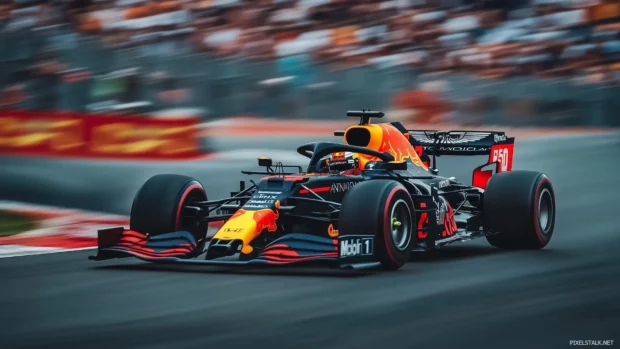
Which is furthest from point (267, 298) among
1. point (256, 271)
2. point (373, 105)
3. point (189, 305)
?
point (373, 105)

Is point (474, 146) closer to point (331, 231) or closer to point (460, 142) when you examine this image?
point (460, 142)

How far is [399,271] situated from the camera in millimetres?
8812

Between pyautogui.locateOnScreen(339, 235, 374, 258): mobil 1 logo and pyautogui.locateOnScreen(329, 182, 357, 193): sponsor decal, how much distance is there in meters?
1.04

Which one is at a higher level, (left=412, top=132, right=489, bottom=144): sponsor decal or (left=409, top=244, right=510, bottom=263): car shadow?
(left=412, top=132, right=489, bottom=144): sponsor decal

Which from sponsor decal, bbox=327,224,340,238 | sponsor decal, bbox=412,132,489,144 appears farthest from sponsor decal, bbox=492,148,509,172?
sponsor decal, bbox=327,224,340,238

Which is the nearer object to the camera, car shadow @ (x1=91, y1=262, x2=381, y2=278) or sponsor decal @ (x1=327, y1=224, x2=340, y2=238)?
car shadow @ (x1=91, y1=262, x2=381, y2=278)

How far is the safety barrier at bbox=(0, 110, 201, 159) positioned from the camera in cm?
1559

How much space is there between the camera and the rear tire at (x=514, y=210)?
10195 mm

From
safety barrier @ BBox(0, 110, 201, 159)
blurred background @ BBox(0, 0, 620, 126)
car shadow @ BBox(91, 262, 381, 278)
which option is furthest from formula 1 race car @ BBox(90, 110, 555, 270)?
blurred background @ BBox(0, 0, 620, 126)

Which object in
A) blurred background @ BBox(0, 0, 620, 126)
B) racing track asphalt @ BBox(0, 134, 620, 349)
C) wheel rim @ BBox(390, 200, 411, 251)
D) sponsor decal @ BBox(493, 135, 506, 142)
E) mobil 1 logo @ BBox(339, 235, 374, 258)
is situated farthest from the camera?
blurred background @ BBox(0, 0, 620, 126)

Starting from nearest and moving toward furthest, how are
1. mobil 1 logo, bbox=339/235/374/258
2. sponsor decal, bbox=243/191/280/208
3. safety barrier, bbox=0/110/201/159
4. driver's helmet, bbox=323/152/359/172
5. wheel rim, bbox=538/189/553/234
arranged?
mobil 1 logo, bbox=339/235/374/258 < sponsor decal, bbox=243/191/280/208 < driver's helmet, bbox=323/152/359/172 < wheel rim, bbox=538/189/553/234 < safety barrier, bbox=0/110/201/159

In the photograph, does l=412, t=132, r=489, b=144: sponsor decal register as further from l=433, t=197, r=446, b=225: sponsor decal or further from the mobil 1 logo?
the mobil 1 logo

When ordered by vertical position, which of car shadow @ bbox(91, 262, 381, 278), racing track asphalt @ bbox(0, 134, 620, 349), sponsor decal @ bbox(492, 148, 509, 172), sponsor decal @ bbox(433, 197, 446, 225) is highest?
sponsor decal @ bbox(492, 148, 509, 172)

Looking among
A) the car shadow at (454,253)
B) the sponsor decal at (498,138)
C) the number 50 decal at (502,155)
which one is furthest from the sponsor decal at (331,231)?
the sponsor decal at (498,138)
